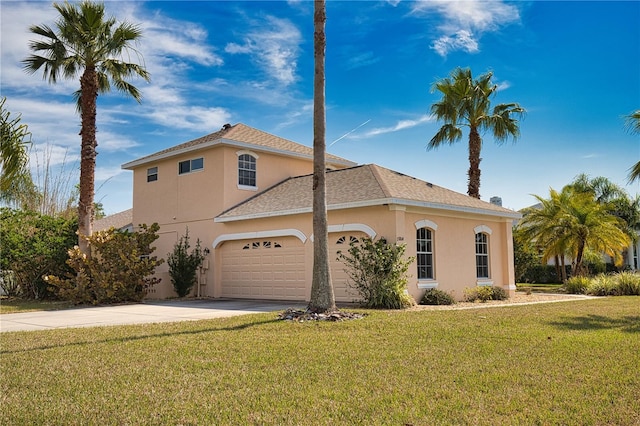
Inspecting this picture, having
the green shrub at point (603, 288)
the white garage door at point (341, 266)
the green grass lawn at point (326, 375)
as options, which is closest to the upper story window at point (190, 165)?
the white garage door at point (341, 266)

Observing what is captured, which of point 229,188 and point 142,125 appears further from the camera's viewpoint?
point 142,125

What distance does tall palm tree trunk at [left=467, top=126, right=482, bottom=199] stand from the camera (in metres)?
25.4

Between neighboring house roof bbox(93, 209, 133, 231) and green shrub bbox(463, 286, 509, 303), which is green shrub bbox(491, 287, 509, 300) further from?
neighboring house roof bbox(93, 209, 133, 231)

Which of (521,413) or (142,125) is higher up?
(142,125)

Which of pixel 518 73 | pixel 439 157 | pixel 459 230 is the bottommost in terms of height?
pixel 459 230

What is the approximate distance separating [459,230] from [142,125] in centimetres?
1567

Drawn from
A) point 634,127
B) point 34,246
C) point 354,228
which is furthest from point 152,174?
point 634,127

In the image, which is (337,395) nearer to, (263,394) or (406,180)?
(263,394)

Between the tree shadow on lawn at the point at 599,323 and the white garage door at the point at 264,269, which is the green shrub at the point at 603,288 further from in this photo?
the white garage door at the point at 264,269

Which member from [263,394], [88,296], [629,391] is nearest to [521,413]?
[629,391]

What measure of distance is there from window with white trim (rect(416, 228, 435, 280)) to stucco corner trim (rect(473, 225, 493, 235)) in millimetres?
2693

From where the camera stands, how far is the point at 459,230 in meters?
19.6

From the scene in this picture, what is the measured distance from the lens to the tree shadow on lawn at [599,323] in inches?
430

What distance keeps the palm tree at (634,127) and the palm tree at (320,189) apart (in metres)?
12.5
